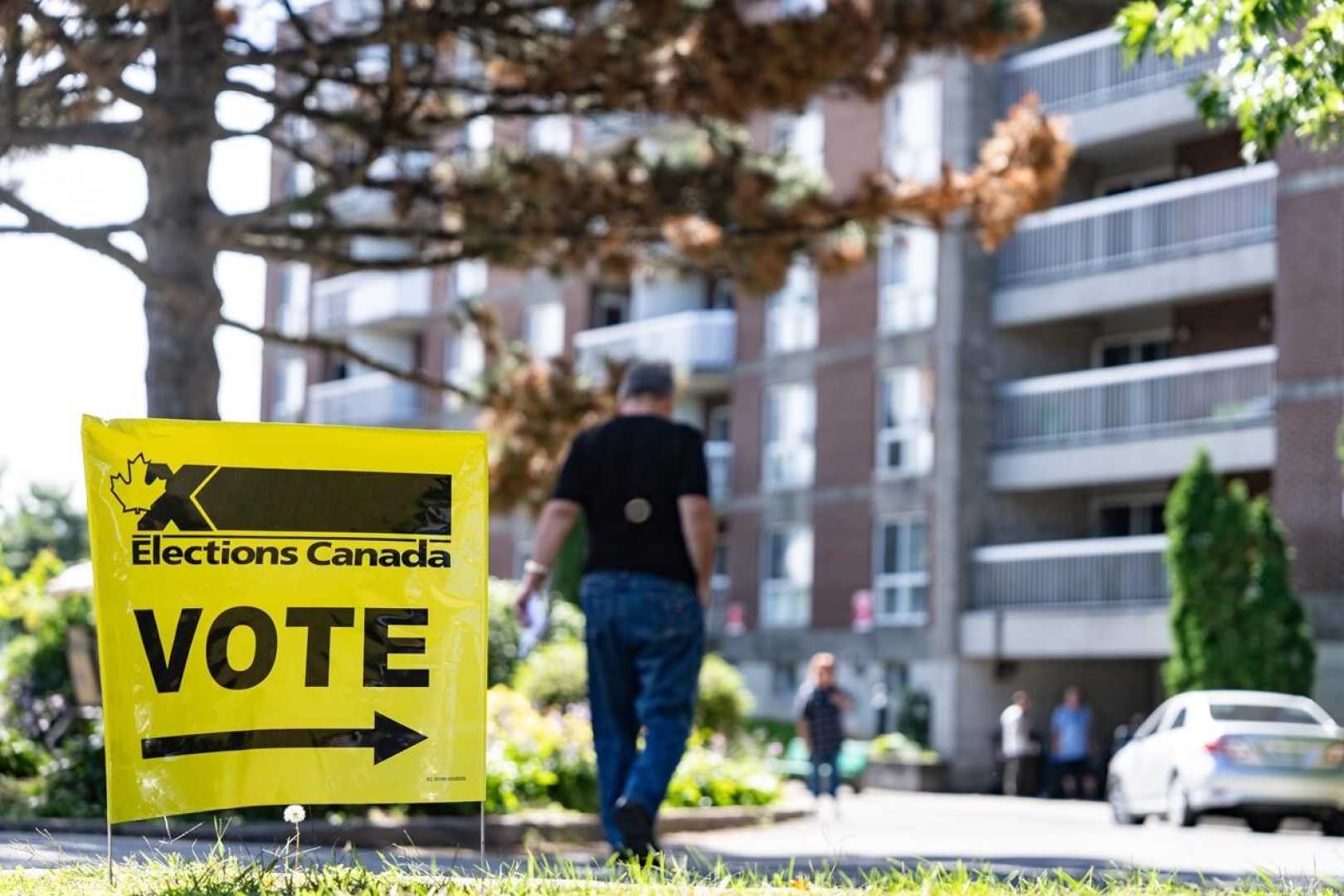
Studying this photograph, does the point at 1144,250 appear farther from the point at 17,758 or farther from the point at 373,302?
the point at 17,758

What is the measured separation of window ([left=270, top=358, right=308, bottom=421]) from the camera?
5797cm

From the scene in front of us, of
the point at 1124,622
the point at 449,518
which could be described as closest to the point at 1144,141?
the point at 1124,622

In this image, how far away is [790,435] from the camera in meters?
42.2

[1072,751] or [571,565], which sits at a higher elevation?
[571,565]

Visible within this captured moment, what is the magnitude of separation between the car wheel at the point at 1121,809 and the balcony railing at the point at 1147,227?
10.8 meters

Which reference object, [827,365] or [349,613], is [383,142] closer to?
[349,613]

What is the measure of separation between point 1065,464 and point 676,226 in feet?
67.3

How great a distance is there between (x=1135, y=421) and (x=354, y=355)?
20.8 metres

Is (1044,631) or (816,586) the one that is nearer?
(1044,631)

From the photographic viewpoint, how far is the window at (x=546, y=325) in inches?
1917

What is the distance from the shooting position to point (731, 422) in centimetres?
4378

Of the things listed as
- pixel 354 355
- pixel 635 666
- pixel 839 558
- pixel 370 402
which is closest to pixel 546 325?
pixel 370 402

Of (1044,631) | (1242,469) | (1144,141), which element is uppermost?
(1144,141)

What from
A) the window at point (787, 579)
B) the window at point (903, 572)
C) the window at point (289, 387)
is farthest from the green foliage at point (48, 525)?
the window at point (903, 572)
